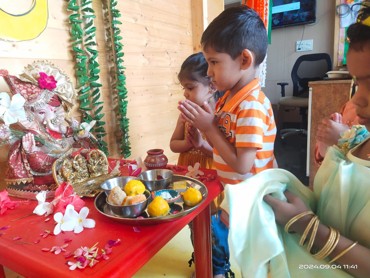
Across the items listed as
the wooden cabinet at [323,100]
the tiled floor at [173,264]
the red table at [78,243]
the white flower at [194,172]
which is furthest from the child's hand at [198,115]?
the wooden cabinet at [323,100]

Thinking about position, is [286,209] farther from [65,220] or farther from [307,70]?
[307,70]

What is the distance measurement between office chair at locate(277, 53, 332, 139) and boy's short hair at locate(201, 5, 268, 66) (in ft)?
7.72

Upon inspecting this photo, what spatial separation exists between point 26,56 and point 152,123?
786mm

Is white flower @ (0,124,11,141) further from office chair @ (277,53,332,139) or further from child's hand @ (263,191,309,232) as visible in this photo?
office chair @ (277,53,332,139)

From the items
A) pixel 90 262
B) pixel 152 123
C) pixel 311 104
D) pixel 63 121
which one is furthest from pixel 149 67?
pixel 311 104

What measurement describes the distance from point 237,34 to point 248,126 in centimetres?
29

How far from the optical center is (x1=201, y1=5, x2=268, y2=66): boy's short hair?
0.82 meters

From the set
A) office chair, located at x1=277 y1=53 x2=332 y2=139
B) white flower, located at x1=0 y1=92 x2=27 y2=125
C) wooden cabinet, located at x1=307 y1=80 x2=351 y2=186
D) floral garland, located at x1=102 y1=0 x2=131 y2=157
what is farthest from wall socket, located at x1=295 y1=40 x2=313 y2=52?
white flower, located at x1=0 y1=92 x2=27 y2=125

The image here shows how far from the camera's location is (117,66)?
4.30 feet

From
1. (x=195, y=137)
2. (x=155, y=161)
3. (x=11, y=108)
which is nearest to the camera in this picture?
(x=11, y=108)

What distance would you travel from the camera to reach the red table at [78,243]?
0.47 m

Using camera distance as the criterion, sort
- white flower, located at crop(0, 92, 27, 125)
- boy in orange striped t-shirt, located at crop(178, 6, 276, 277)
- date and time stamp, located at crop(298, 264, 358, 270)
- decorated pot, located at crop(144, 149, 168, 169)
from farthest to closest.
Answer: decorated pot, located at crop(144, 149, 168, 169)
boy in orange striped t-shirt, located at crop(178, 6, 276, 277)
white flower, located at crop(0, 92, 27, 125)
date and time stamp, located at crop(298, 264, 358, 270)

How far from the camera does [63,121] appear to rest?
0.85 m

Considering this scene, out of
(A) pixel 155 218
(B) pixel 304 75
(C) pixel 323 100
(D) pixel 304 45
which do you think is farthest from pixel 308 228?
(D) pixel 304 45
